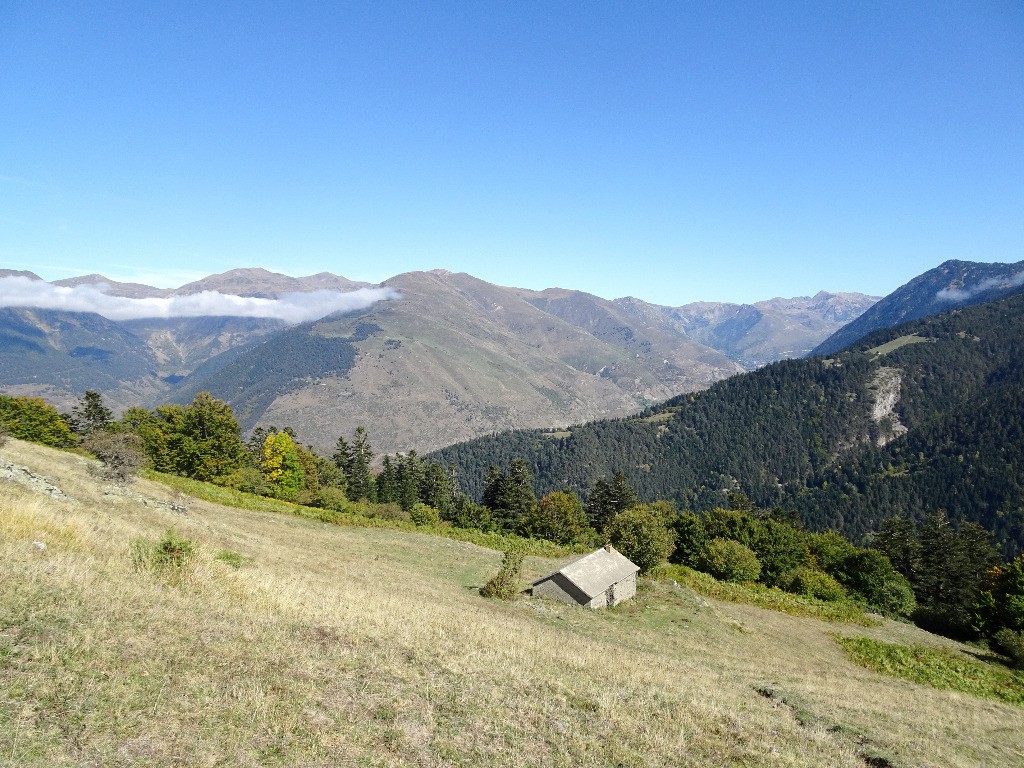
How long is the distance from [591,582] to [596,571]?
147cm

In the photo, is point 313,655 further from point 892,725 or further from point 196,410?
point 196,410

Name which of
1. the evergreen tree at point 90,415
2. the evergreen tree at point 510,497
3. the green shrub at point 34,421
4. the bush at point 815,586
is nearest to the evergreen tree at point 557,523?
the evergreen tree at point 510,497

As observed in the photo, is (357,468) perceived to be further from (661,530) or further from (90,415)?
(661,530)

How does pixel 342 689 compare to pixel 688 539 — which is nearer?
pixel 342 689

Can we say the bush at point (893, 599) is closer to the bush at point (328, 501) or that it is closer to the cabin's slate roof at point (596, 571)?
the cabin's slate roof at point (596, 571)

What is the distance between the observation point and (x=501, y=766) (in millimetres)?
8289

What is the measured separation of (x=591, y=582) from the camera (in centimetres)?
3656

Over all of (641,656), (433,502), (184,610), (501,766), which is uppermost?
(184,610)

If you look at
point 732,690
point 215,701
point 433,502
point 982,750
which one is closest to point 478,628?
point 732,690

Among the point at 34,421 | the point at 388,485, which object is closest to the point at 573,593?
the point at 388,485

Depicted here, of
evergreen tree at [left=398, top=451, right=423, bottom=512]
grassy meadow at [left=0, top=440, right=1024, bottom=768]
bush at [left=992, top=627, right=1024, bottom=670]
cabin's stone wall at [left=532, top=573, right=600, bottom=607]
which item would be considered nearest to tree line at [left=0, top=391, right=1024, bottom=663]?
bush at [left=992, top=627, right=1024, bottom=670]

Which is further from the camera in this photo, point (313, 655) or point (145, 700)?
point (313, 655)

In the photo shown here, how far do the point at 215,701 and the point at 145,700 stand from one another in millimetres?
971

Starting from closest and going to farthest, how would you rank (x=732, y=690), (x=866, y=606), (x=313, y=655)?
1. (x=313, y=655)
2. (x=732, y=690)
3. (x=866, y=606)
